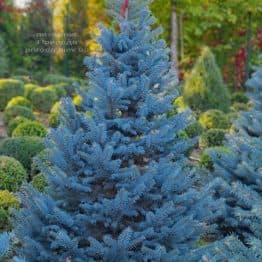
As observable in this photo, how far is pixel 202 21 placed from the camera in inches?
730

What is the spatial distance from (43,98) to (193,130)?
4533mm

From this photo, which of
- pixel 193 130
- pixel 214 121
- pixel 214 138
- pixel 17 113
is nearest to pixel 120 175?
pixel 214 138

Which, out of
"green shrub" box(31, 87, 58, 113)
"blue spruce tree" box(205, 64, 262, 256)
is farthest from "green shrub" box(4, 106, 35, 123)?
"blue spruce tree" box(205, 64, 262, 256)

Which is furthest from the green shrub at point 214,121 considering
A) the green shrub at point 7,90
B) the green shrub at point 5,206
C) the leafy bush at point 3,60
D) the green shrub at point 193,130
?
the leafy bush at point 3,60

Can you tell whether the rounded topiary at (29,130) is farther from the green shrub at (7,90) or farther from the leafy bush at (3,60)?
the leafy bush at (3,60)

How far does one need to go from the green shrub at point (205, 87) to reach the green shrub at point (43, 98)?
3.24 metres

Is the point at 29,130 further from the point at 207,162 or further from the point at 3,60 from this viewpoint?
the point at 3,60

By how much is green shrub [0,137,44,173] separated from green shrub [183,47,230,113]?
16.9ft

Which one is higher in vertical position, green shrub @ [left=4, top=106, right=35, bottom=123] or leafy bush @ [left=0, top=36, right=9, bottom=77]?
leafy bush @ [left=0, top=36, right=9, bottom=77]

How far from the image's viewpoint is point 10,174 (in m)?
6.57

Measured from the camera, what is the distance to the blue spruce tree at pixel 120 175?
342cm

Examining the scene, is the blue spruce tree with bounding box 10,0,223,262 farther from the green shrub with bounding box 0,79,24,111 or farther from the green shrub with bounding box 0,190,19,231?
the green shrub with bounding box 0,79,24,111

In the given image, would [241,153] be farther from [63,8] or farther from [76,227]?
[63,8]

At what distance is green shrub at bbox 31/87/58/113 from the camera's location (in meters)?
12.7
